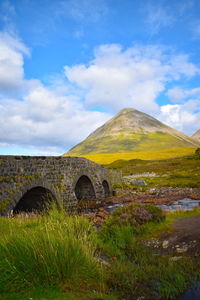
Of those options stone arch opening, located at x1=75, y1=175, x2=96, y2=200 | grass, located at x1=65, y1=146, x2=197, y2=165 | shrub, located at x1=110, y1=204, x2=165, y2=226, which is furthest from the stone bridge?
grass, located at x1=65, y1=146, x2=197, y2=165

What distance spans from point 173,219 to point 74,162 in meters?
9.85

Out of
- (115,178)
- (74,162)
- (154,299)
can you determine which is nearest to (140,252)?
(154,299)

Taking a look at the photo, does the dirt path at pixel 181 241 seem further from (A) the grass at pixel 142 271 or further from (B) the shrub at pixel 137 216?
(B) the shrub at pixel 137 216

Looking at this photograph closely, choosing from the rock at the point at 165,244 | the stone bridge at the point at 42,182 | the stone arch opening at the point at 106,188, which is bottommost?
the rock at the point at 165,244

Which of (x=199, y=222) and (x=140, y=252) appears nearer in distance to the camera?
(x=140, y=252)

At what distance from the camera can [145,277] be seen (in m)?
5.90

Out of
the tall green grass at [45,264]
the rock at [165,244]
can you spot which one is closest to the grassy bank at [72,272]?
the tall green grass at [45,264]

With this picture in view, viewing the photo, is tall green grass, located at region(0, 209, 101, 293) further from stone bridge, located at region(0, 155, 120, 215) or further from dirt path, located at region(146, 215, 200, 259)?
stone bridge, located at region(0, 155, 120, 215)

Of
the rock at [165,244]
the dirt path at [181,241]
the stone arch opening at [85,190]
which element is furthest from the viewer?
the stone arch opening at [85,190]

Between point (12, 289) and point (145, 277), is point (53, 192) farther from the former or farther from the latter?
point (12, 289)

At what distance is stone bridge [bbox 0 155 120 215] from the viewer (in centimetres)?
1143

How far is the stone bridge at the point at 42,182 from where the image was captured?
450 inches

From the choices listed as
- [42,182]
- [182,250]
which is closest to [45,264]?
[182,250]

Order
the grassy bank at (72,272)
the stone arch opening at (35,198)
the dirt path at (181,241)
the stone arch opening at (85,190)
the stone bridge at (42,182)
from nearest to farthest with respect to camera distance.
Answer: the grassy bank at (72,272) < the dirt path at (181,241) < the stone bridge at (42,182) < the stone arch opening at (35,198) < the stone arch opening at (85,190)
